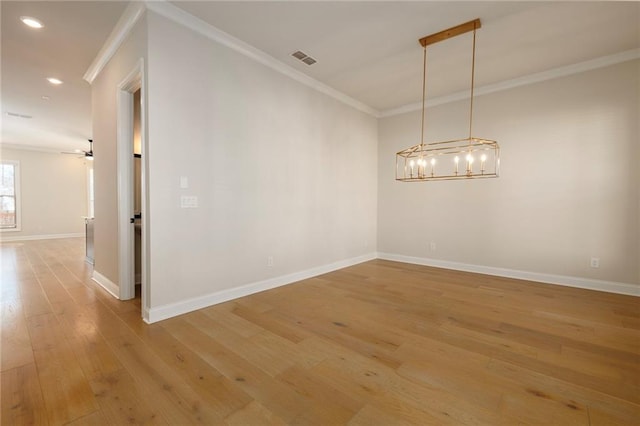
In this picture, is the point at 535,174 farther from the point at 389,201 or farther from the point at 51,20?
the point at 51,20

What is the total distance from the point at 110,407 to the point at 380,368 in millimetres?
1631

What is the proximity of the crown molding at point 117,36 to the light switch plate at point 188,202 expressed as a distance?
5.94ft

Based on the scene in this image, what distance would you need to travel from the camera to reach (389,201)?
576 cm

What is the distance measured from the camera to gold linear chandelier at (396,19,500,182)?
3072 mm

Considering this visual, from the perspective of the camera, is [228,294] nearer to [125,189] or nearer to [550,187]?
[125,189]

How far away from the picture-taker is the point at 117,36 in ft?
10.2

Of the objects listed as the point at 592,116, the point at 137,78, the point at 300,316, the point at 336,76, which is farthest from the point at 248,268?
the point at 592,116

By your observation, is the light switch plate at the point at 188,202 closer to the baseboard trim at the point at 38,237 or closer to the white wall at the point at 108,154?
the white wall at the point at 108,154

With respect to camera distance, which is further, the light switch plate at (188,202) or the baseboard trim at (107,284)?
the baseboard trim at (107,284)

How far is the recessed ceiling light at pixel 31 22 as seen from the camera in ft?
9.46

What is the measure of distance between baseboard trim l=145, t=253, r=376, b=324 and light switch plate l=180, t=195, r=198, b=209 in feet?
3.23

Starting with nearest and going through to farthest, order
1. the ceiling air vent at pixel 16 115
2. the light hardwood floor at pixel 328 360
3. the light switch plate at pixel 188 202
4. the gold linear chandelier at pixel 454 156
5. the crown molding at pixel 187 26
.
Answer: the light hardwood floor at pixel 328 360
the crown molding at pixel 187 26
the light switch plate at pixel 188 202
the gold linear chandelier at pixel 454 156
the ceiling air vent at pixel 16 115

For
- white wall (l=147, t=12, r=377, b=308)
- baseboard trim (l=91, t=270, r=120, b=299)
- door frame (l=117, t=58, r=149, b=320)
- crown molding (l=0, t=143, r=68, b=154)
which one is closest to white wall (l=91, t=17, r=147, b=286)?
baseboard trim (l=91, t=270, r=120, b=299)

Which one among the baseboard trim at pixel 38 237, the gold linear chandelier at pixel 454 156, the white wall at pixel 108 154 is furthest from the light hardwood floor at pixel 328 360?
the baseboard trim at pixel 38 237
